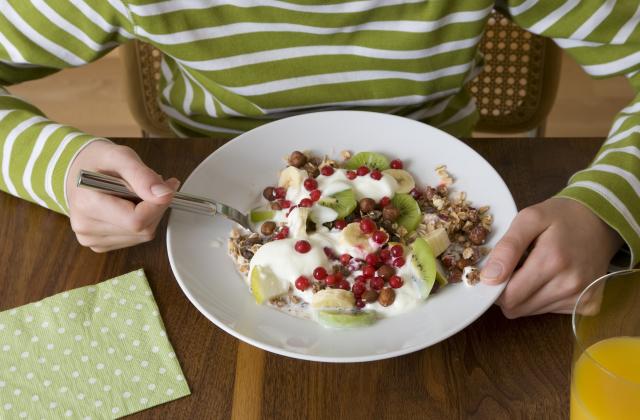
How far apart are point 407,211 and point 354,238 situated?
87mm

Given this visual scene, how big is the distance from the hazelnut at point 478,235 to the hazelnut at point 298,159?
218mm

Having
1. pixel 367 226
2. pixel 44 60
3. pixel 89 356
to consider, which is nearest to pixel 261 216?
pixel 367 226

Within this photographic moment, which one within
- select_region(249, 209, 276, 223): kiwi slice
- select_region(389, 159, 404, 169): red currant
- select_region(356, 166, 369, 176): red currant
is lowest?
select_region(249, 209, 276, 223): kiwi slice

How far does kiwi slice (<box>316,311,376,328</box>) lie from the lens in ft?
2.36

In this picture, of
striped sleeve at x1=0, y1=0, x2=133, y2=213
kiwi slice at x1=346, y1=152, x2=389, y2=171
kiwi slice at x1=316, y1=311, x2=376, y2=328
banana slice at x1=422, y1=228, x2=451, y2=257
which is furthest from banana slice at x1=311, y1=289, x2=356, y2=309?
striped sleeve at x1=0, y1=0, x2=133, y2=213

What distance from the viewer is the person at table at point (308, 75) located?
80 cm

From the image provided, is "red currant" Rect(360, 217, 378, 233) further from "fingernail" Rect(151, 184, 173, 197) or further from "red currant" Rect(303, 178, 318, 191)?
"fingernail" Rect(151, 184, 173, 197)

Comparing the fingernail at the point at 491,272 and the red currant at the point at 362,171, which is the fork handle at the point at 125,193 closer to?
the red currant at the point at 362,171

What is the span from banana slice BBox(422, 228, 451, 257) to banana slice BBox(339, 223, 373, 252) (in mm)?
65

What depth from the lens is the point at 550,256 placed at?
0.78 meters

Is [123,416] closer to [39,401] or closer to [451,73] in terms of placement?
[39,401]

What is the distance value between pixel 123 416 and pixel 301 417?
0.54 ft

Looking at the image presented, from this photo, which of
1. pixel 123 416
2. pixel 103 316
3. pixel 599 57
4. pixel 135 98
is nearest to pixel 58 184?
pixel 103 316

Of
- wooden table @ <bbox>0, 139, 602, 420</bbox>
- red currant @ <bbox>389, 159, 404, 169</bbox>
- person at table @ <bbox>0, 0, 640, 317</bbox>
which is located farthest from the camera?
red currant @ <bbox>389, 159, 404, 169</bbox>
